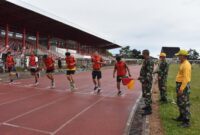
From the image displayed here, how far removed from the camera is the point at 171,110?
10078mm

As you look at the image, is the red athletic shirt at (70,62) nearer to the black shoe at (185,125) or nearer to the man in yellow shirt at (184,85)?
the man in yellow shirt at (184,85)

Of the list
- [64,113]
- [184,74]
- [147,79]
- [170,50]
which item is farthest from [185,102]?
[170,50]

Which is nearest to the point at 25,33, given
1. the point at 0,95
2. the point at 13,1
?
the point at 13,1

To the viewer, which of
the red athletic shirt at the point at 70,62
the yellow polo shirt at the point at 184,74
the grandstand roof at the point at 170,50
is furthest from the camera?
the grandstand roof at the point at 170,50

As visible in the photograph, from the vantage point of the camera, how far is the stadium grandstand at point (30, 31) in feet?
114

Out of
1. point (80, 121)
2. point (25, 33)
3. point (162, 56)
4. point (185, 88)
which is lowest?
point (80, 121)

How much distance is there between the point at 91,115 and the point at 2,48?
27.4 meters

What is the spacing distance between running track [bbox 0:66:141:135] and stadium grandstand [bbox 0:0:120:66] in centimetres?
1945

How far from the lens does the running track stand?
311 inches

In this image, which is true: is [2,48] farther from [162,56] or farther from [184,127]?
[184,127]

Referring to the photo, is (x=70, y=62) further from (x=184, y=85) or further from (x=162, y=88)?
(x=184, y=85)

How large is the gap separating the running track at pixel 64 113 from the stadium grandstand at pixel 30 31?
1945 centimetres

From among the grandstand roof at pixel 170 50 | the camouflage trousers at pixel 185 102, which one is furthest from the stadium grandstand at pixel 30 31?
the camouflage trousers at pixel 185 102

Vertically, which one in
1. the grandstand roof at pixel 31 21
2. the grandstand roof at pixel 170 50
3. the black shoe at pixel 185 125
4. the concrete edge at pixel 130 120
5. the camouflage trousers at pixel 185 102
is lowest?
the concrete edge at pixel 130 120
